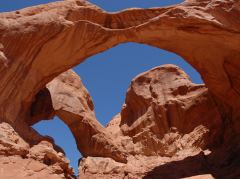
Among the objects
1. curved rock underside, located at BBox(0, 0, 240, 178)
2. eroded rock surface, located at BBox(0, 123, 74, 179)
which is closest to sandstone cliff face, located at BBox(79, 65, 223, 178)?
curved rock underside, located at BBox(0, 0, 240, 178)

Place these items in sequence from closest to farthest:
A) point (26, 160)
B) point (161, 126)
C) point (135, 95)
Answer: point (26, 160) < point (161, 126) < point (135, 95)

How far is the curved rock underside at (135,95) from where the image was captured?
533 inches

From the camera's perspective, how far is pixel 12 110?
44.2 ft

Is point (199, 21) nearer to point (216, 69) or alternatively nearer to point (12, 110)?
point (216, 69)

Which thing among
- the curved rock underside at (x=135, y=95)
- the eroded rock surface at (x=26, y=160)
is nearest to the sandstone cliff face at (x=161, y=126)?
the curved rock underside at (x=135, y=95)

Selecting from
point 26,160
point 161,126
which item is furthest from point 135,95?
point 26,160

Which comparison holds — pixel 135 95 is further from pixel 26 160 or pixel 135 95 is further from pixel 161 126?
pixel 26 160

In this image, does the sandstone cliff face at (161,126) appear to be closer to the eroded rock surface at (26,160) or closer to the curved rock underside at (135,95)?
the curved rock underside at (135,95)

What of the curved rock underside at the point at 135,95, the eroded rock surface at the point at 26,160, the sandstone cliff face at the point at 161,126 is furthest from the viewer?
the sandstone cliff face at the point at 161,126

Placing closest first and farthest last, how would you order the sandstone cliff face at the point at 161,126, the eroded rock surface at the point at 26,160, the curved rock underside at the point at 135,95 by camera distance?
1. the eroded rock surface at the point at 26,160
2. the curved rock underside at the point at 135,95
3. the sandstone cliff face at the point at 161,126

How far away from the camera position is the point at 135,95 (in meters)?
20.5

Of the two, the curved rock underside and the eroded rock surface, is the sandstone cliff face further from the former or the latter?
the eroded rock surface

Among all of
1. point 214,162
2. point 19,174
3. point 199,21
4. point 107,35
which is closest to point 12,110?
point 19,174

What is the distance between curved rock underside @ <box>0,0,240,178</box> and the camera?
13.5 meters
